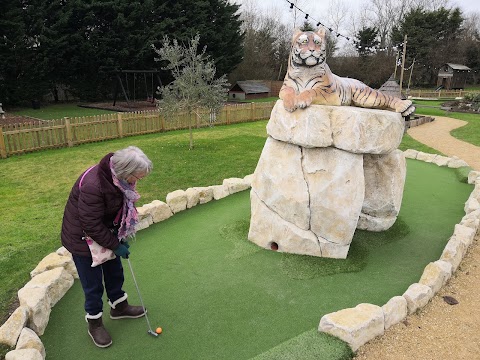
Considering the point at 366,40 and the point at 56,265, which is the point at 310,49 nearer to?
the point at 56,265

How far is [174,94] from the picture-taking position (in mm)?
12125

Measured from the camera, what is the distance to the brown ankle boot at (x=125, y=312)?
12.3 feet

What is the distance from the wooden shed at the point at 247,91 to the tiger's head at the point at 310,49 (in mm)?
26731

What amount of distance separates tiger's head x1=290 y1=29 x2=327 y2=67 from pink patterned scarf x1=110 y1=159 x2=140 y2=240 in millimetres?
2689

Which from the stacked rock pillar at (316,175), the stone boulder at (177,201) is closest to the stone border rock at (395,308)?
the stacked rock pillar at (316,175)

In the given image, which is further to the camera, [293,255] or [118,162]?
[293,255]

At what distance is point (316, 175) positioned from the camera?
464 cm

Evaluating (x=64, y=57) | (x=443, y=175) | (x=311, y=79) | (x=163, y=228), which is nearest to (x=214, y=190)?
(x=163, y=228)

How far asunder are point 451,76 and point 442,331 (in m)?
41.4

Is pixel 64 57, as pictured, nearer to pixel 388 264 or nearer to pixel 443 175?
pixel 443 175

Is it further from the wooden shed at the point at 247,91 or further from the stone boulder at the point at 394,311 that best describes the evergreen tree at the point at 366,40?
the stone boulder at the point at 394,311

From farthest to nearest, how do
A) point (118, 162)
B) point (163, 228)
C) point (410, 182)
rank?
point (410, 182) < point (163, 228) < point (118, 162)

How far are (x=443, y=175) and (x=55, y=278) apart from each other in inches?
329

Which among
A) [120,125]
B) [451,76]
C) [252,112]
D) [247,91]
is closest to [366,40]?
[451,76]
